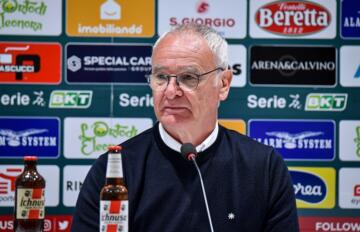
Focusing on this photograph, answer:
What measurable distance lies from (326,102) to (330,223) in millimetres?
686

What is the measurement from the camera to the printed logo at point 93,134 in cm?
354

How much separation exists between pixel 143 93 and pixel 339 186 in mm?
1224

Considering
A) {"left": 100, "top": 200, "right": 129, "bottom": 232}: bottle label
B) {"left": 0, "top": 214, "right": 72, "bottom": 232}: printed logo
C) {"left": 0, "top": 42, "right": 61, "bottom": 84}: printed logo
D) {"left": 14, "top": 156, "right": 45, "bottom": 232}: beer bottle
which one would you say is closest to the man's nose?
{"left": 14, "top": 156, "right": 45, "bottom": 232}: beer bottle

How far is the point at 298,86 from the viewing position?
3592 millimetres

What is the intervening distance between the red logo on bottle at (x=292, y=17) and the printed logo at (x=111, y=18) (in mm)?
622

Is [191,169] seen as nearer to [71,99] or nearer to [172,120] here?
[172,120]

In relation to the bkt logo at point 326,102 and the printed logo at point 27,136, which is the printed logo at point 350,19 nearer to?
the bkt logo at point 326,102

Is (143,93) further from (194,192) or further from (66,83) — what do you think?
(194,192)

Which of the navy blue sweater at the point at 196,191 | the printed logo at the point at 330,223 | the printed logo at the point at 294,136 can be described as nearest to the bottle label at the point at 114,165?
the navy blue sweater at the point at 196,191

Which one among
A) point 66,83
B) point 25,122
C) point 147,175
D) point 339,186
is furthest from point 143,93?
point 147,175

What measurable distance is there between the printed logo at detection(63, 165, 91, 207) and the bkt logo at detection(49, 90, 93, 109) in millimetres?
340

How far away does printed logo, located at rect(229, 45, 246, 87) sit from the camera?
3576mm

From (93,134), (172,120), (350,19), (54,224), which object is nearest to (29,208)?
(172,120)

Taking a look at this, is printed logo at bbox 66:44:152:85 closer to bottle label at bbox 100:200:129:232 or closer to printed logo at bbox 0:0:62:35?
printed logo at bbox 0:0:62:35
